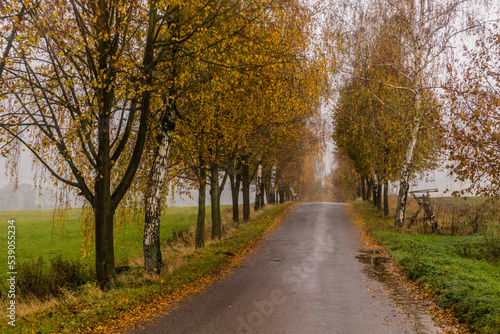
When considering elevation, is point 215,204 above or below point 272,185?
below

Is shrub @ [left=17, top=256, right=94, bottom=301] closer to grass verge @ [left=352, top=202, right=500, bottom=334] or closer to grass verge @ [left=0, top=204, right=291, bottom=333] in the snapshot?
grass verge @ [left=0, top=204, right=291, bottom=333]

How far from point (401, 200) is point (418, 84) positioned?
6599 mm

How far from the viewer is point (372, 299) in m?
9.45

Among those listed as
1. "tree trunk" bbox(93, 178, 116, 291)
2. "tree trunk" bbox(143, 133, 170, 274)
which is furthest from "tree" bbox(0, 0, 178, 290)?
"tree trunk" bbox(143, 133, 170, 274)

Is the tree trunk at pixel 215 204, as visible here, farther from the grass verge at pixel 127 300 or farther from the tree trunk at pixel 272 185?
the tree trunk at pixel 272 185

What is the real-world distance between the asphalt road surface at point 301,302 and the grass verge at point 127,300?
495mm

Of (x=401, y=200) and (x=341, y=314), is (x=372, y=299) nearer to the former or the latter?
(x=341, y=314)

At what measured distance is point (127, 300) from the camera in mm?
8570

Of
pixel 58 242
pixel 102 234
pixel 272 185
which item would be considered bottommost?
pixel 58 242

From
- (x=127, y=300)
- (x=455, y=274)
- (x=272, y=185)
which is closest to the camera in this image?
(x=127, y=300)

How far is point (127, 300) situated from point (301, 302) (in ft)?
13.2

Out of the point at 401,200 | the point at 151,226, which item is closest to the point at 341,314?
the point at 151,226

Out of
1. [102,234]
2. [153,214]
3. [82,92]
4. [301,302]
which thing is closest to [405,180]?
[301,302]

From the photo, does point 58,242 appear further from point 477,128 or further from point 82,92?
point 477,128
